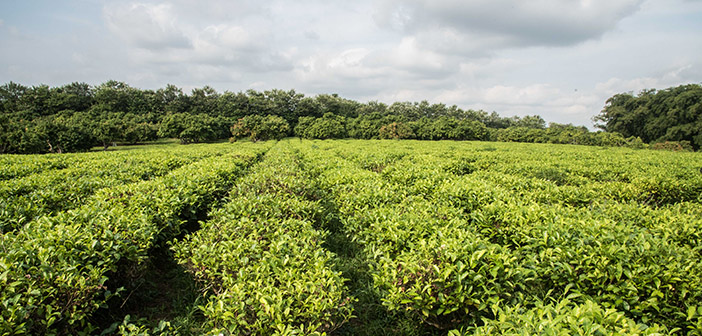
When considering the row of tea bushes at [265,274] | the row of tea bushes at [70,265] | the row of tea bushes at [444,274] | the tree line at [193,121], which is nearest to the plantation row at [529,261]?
the row of tea bushes at [444,274]

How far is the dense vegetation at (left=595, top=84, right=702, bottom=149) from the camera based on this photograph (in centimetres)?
5047

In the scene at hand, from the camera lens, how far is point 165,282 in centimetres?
519

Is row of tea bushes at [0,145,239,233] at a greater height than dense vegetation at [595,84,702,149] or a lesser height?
lesser

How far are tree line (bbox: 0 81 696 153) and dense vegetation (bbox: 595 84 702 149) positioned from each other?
8.16 ft

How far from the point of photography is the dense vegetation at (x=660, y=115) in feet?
166

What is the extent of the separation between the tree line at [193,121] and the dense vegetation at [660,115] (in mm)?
2488

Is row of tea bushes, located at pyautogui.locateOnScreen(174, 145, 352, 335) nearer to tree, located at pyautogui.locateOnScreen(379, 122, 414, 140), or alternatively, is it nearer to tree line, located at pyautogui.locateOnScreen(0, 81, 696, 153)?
tree line, located at pyautogui.locateOnScreen(0, 81, 696, 153)

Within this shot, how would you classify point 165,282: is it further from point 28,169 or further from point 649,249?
point 28,169

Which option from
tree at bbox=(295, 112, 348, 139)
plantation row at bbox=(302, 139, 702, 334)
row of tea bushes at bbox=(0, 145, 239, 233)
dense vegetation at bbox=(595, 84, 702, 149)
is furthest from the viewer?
tree at bbox=(295, 112, 348, 139)

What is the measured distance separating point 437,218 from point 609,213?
331 centimetres

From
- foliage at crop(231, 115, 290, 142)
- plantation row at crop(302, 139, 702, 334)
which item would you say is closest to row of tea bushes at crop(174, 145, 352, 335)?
plantation row at crop(302, 139, 702, 334)

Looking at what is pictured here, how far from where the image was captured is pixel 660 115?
186 feet

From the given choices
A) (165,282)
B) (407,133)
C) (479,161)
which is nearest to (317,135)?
(407,133)

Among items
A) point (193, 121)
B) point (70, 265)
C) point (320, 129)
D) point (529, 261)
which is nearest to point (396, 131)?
point (320, 129)
